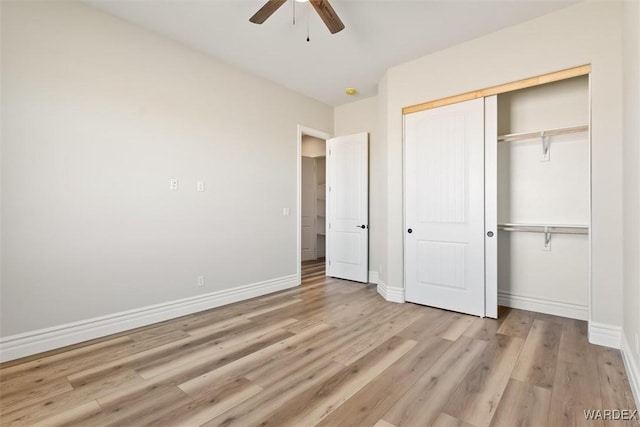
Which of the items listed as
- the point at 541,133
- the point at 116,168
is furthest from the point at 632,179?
the point at 116,168

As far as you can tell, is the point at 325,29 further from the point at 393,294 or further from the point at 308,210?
the point at 308,210

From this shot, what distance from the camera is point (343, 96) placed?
4742mm

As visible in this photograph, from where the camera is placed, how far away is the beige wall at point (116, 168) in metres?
2.34

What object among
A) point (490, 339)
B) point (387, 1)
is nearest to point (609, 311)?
point (490, 339)

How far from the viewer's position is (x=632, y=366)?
6.39 feet

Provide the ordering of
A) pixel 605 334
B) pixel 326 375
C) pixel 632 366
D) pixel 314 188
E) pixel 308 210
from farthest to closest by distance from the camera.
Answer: pixel 314 188, pixel 308 210, pixel 605 334, pixel 326 375, pixel 632 366

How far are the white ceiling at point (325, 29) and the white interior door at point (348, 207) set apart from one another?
51.0 inches

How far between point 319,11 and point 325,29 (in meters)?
0.77

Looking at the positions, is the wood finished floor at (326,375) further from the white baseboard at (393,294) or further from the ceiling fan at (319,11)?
the ceiling fan at (319,11)

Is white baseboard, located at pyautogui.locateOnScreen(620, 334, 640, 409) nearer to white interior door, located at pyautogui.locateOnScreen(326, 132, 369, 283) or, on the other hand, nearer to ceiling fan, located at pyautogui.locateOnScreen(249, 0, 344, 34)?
white interior door, located at pyautogui.locateOnScreen(326, 132, 369, 283)

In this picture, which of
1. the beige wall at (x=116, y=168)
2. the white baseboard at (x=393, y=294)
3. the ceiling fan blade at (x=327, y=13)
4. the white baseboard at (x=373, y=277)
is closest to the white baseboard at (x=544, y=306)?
the white baseboard at (x=393, y=294)

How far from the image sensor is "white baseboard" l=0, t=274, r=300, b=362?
7.64 ft

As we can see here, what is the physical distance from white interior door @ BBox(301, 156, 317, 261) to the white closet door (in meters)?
3.42

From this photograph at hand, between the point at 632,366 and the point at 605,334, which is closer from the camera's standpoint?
the point at 632,366
